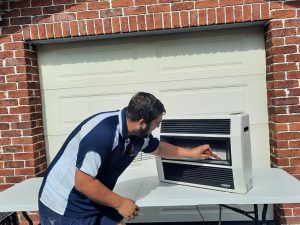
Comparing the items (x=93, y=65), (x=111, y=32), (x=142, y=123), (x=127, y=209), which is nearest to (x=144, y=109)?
(x=142, y=123)

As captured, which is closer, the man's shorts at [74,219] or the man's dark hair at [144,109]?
the man's dark hair at [144,109]

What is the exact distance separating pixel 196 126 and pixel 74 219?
3.71 feet

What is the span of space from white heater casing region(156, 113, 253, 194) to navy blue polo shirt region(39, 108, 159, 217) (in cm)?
51

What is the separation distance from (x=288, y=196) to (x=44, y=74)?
114 inches

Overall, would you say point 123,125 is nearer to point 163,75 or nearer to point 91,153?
point 91,153

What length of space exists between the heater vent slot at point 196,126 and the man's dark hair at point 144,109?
1.90ft

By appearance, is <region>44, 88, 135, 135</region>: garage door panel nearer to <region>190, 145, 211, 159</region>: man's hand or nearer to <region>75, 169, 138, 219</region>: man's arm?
<region>190, 145, 211, 159</region>: man's hand

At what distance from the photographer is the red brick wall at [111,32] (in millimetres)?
3609

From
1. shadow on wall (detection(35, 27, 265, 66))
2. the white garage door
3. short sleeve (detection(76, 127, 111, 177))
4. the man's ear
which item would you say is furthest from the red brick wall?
short sleeve (detection(76, 127, 111, 177))

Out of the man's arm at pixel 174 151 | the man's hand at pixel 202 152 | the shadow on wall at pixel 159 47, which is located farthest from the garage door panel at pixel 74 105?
the man's hand at pixel 202 152

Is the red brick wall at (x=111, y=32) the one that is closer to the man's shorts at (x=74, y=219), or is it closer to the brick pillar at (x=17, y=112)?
the brick pillar at (x=17, y=112)

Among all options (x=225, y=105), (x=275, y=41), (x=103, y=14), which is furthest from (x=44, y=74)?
(x=275, y=41)

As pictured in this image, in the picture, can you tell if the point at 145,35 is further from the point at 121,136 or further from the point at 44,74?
the point at 121,136

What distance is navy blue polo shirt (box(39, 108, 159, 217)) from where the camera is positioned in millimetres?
2242
